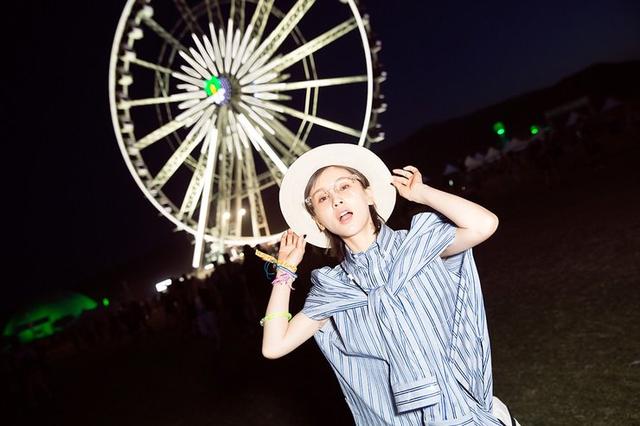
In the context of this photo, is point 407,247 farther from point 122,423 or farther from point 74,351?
point 74,351

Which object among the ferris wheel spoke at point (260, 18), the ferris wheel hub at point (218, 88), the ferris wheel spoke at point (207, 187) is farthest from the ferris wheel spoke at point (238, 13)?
the ferris wheel spoke at point (207, 187)

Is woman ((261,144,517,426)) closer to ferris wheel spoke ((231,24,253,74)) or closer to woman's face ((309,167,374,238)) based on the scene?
woman's face ((309,167,374,238))

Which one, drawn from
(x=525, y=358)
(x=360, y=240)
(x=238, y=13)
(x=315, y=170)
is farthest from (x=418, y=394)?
(x=238, y=13)

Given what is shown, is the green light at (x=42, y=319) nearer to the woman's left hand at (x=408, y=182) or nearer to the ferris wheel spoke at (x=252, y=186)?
the ferris wheel spoke at (x=252, y=186)

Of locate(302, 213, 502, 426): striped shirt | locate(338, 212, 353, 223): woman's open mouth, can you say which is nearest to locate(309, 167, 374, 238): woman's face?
locate(338, 212, 353, 223): woman's open mouth

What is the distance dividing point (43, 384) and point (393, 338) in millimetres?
13984

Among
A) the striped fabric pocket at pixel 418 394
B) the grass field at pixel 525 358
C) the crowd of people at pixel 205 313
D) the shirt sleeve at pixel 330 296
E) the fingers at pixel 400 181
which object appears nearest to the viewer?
the striped fabric pocket at pixel 418 394

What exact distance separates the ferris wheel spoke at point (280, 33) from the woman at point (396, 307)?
16313mm

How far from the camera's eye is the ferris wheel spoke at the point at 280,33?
17.3 metres

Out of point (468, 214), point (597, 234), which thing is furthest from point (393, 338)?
point (597, 234)

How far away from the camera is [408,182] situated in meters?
2.01

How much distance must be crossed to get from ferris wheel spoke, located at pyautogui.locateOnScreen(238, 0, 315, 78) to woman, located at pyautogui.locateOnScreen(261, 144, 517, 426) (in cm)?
1631

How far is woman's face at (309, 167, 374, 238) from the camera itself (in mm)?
1905

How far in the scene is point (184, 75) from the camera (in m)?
16.9
